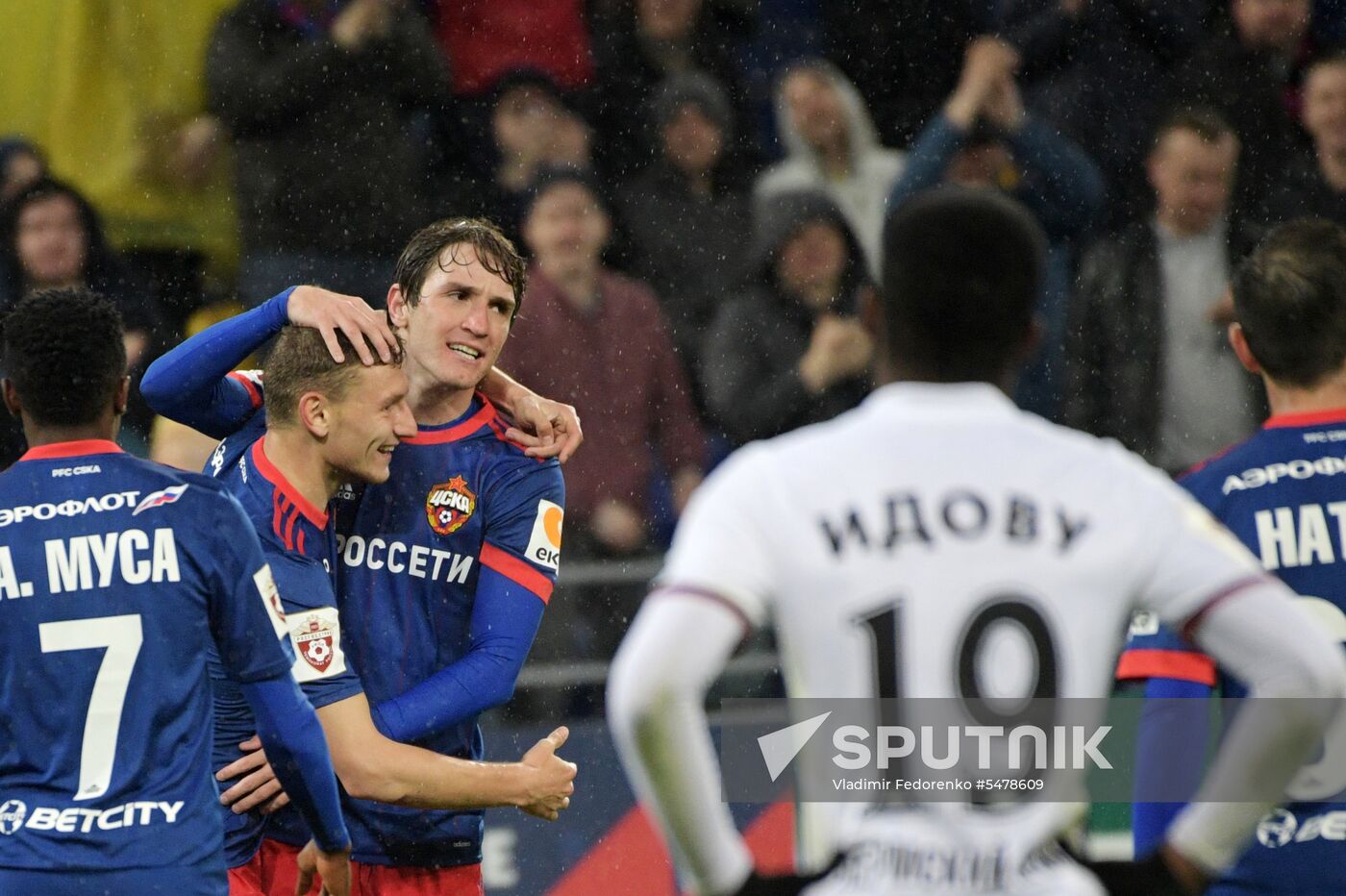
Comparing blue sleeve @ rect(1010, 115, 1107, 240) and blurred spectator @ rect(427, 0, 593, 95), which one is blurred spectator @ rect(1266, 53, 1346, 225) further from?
blurred spectator @ rect(427, 0, 593, 95)

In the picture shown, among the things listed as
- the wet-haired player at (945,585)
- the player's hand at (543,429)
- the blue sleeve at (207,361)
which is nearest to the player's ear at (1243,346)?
the wet-haired player at (945,585)

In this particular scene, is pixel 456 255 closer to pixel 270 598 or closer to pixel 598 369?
pixel 270 598

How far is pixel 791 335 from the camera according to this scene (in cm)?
713

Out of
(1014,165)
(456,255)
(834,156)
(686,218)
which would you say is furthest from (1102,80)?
(456,255)

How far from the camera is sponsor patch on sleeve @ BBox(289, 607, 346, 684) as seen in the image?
3.73 metres

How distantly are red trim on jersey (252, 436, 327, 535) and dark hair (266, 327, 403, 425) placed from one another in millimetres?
101

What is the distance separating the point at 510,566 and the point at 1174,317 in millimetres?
4009

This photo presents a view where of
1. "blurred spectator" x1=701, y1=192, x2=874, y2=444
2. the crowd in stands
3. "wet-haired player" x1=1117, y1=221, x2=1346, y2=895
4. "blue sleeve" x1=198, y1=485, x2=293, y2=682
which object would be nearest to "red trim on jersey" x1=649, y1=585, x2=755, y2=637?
"wet-haired player" x1=1117, y1=221, x2=1346, y2=895

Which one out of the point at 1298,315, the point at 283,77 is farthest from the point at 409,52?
the point at 1298,315

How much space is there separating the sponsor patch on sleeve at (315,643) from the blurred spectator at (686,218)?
3892 mm

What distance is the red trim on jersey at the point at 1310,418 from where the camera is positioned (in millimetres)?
3309

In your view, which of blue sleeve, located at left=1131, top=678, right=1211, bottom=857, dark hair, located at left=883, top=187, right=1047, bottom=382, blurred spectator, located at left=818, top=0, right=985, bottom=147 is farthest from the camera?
blurred spectator, located at left=818, top=0, right=985, bottom=147

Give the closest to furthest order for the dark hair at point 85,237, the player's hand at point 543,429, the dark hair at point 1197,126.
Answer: the player's hand at point 543,429, the dark hair at point 85,237, the dark hair at point 1197,126

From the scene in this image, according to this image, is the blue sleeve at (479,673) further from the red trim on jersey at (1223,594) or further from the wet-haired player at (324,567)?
the red trim on jersey at (1223,594)
